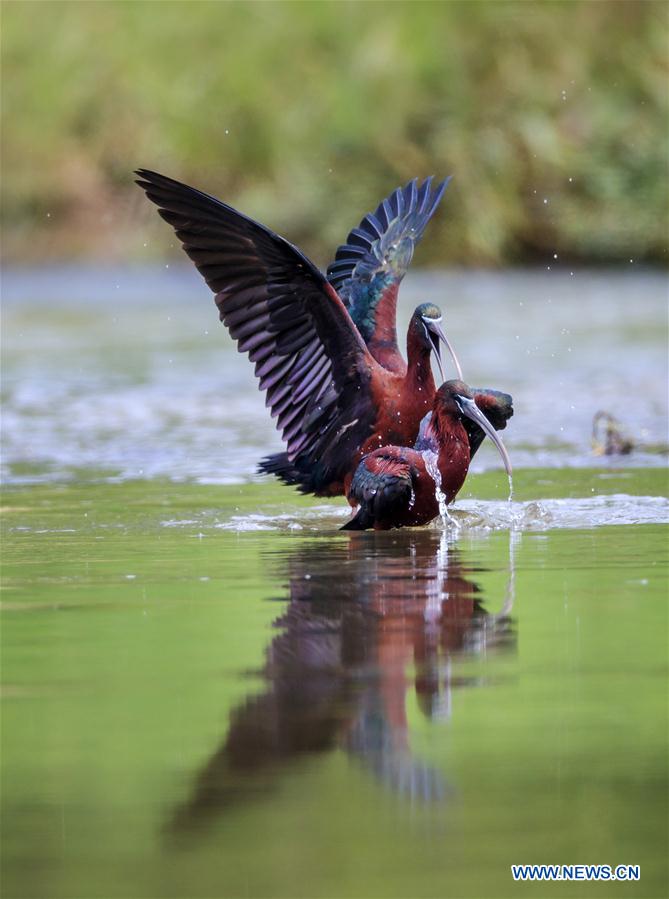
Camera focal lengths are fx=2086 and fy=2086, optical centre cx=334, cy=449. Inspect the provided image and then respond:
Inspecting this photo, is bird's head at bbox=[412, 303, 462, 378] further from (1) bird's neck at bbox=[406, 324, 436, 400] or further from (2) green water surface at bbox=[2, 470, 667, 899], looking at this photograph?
(2) green water surface at bbox=[2, 470, 667, 899]

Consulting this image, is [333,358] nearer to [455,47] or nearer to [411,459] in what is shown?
[411,459]

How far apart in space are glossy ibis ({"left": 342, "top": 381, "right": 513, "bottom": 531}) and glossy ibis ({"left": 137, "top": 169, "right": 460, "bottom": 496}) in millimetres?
306

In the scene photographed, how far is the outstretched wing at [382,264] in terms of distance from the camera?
9.20 meters

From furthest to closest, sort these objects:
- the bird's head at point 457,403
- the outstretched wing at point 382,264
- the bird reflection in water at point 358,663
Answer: the outstretched wing at point 382,264
the bird's head at point 457,403
the bird reflection in water at point 358,663

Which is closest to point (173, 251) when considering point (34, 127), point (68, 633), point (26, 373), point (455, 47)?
point (34, 127)

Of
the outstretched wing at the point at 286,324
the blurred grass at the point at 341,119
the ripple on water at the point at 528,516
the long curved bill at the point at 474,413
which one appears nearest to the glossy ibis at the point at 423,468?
the long curved bill at the point at 474,413

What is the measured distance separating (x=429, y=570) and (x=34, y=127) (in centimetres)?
2550

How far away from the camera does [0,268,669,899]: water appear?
12.6 ft

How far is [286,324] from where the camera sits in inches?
326

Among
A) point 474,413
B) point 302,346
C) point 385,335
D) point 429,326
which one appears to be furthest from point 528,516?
point 385,335

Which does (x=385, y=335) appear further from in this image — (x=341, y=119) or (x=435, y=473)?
(x=341, y=119)

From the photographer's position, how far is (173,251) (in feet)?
104

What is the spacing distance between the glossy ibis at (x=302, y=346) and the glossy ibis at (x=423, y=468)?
31cm

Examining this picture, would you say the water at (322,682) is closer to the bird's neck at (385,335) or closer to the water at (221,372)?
the water at (221,372)
